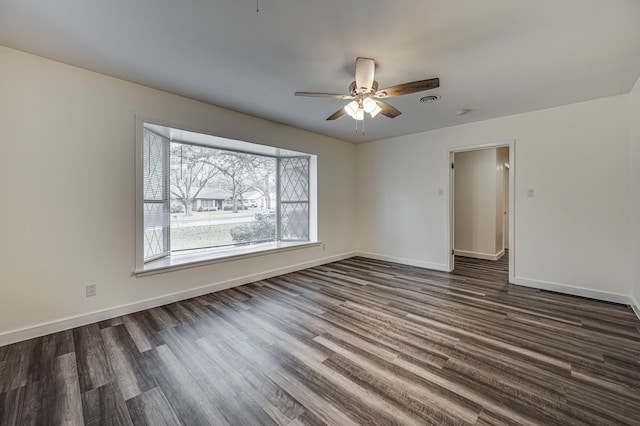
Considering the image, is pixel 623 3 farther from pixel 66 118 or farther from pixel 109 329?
pixel 109 329

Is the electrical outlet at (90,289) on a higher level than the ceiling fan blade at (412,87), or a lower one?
lower

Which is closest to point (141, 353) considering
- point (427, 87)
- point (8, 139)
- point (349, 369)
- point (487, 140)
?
point (349, 369)

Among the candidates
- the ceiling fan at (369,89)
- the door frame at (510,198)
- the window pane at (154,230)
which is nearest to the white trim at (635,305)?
the door frame at (510,198)

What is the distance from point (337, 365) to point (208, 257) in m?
2.42

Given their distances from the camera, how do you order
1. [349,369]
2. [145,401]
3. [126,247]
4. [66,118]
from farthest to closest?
[126,247] < [66,118] < [349,369] < [145,401]

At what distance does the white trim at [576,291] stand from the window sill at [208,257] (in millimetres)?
3384

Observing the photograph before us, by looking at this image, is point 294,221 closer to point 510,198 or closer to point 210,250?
point 210,250

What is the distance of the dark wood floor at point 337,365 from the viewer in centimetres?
150

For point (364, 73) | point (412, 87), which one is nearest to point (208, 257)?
point (364, 73)

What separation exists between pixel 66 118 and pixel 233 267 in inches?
95.8

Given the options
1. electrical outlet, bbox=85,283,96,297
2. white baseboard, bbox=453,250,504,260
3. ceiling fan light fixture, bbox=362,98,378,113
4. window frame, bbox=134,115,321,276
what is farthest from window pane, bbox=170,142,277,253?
white baseboard, bbox=453,250,504,260

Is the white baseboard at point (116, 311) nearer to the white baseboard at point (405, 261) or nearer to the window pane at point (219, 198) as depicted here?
the window pane at point (219, 198)

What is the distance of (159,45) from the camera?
83.5 inches

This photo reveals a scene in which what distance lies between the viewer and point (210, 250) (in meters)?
4.03
